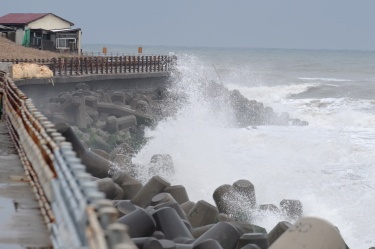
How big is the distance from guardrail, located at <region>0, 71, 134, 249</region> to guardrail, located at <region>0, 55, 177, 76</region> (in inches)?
889

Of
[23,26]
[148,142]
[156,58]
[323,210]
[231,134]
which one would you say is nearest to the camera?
[323,210]

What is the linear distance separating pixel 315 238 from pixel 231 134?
24.8 metres

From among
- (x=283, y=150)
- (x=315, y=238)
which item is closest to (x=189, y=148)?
(x=283, y=150)

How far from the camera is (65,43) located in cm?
5300

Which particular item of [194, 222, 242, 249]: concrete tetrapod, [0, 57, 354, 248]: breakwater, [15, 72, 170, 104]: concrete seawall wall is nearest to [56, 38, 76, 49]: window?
[15, 72, 170, 104]: concrete seawall wall

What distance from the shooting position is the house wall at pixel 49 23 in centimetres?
5503

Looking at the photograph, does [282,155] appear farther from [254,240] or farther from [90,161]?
[254,240]

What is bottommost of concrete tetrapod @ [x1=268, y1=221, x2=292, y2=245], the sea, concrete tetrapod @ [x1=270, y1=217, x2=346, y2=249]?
the sea

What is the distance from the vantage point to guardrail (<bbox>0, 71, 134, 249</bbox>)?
334 centimetres

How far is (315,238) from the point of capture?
18.6ft

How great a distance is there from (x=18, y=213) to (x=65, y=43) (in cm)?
4748

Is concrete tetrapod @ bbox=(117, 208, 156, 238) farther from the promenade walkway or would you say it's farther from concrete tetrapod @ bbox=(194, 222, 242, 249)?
the promenade walkway

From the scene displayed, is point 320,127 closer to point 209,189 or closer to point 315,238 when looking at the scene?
point 209,189

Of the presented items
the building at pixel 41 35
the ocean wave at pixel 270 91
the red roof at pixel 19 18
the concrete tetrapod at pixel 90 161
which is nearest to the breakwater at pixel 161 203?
the concrete tetrapod at pixel 90 161
